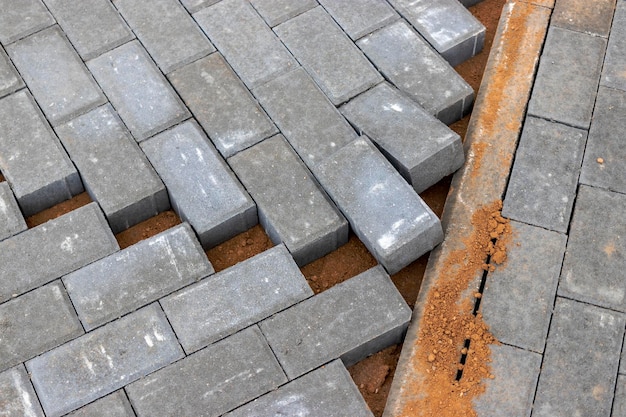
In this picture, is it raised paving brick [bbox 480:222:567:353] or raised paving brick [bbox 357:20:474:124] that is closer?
raised paving brick [bbox 480:222:567:353]

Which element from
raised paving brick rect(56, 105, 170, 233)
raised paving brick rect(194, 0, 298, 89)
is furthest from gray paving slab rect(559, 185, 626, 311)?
raised paving brick rect(56, 105, 170, 233)

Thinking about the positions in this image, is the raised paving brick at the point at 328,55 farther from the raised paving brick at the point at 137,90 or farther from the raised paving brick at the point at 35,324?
the raised paving brick at the point at 35,324

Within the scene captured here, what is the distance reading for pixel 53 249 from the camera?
554 cm

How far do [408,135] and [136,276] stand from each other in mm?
2224

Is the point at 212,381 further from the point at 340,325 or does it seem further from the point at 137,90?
the point at 137,90

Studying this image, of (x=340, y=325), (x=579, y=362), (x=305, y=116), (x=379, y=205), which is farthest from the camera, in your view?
(x=305, y=116)

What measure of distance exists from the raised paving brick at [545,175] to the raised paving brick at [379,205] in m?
0.72

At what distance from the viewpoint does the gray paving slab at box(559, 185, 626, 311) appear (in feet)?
17.5

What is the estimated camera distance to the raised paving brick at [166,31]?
21.1ft

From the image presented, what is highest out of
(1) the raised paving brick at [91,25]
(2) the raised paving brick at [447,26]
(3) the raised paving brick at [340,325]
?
(2) the raised paving brick at [447,26]

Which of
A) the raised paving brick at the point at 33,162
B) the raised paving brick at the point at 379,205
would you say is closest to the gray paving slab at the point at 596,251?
the raised paving brick at the point at 379,205

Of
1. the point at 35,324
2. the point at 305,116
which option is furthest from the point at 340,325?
the point at 35,324

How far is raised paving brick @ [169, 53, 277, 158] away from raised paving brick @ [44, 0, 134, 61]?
2.20 ft

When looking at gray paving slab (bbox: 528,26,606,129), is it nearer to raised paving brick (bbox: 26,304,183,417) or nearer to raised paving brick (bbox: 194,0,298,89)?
raised paving brick (bbox: 194,0,298,89)
